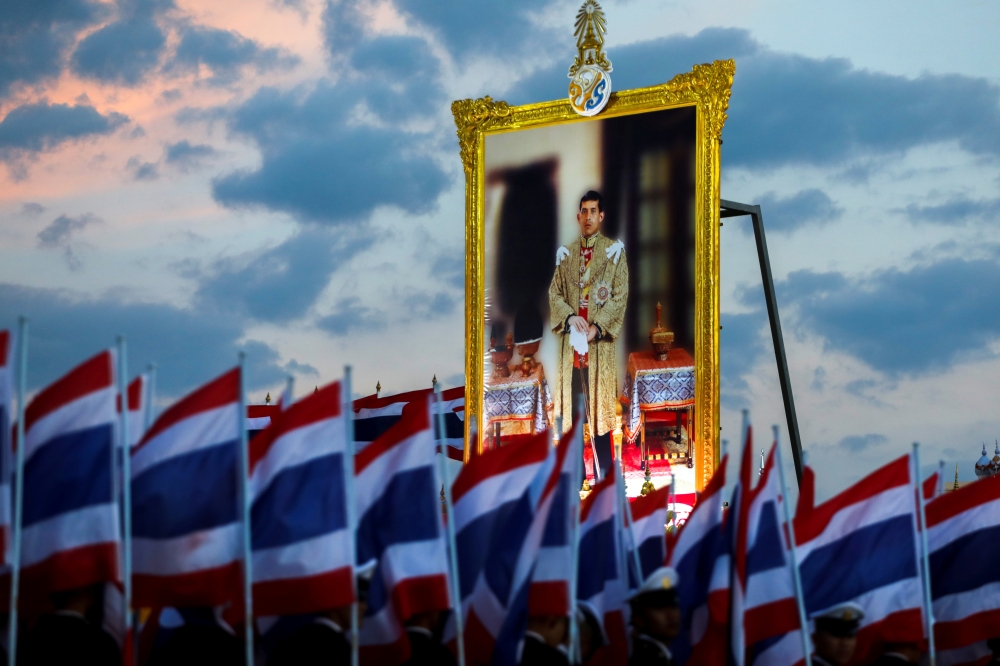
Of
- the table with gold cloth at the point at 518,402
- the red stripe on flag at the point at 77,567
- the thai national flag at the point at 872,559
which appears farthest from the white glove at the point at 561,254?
the red stripe on flag at the point at 77,567

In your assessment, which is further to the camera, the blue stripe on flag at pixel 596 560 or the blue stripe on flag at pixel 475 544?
the blue stripe on flag at pixel 596 560

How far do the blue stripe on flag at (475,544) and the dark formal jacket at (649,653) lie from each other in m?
1.05

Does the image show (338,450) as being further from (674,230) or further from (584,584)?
(674,230)

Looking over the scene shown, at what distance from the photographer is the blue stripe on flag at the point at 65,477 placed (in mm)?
5957

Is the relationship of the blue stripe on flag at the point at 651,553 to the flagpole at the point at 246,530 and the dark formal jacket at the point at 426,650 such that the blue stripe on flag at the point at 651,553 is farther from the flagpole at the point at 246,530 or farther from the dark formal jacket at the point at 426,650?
the flagpole at the point at 246,530

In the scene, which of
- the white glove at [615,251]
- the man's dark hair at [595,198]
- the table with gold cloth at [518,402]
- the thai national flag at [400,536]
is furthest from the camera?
the table with gold cloth at [518,402]

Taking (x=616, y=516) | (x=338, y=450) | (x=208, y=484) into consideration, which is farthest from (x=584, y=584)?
(x=208, y=484)

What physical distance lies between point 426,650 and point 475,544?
27.2 inches

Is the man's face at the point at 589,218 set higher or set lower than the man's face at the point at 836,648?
higher

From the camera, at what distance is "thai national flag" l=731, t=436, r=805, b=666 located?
285 inches

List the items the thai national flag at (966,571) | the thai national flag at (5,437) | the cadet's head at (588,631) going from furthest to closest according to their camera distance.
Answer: the thai national flag at (966,571) → the cadet's head at (588,631) → the thai national flag at (5,437)

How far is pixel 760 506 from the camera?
24.1 ft

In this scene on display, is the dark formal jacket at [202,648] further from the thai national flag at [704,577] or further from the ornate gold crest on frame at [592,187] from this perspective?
the ornate gold crest on frame at [592,187]

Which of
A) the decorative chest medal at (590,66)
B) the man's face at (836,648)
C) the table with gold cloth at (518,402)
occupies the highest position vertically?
the decorative chest medal at (590,66)
